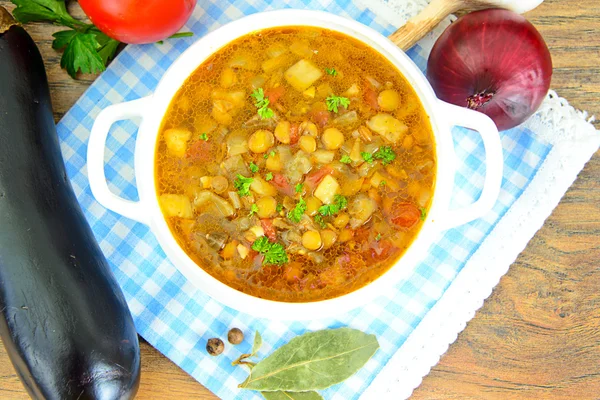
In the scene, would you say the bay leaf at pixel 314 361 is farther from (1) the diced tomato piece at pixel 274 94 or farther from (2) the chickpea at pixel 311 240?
(1) the diced tomato piece at pixel 274 94

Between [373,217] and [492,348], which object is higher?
[373,217]

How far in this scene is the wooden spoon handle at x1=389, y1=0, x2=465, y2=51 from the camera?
103 inches

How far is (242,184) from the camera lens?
7.55 feet

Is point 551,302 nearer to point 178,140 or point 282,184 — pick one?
point 282,184

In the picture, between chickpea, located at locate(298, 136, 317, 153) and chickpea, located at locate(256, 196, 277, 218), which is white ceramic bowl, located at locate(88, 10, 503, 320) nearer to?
chickpea, located at locate(256, 196, 277, 218)

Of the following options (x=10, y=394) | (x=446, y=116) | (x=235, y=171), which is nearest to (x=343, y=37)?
(x=446, y=116)

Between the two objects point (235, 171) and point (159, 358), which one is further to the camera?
point (159, 358)

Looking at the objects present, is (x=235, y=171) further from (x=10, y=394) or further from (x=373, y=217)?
(x=10, y=394)

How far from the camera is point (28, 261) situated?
2.46m

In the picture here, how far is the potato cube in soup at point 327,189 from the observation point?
2.31 metres

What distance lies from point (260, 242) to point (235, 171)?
10.7 inches

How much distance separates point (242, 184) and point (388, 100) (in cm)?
61

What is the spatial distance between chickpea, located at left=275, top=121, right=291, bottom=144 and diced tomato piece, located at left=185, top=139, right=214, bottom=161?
9.7 inches

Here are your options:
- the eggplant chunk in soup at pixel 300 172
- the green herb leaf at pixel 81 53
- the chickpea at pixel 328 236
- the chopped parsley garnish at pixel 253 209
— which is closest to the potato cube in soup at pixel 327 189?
the eggplant chunk in soup at pixel 300 172
